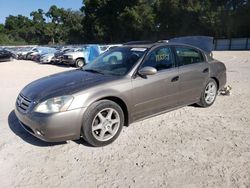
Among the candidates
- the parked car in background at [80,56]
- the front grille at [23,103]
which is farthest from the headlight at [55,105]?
the parked car in background at [80,56]

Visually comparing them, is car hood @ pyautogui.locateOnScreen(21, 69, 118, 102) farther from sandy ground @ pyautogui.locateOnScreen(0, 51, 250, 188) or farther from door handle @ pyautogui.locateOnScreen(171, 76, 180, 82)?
door handle @ pyautogui.locateOnScreen(171, 76, 180, 82)

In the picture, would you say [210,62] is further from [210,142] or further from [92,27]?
[92,27]

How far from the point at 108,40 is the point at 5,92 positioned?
51.0m

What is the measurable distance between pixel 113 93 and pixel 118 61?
952mm

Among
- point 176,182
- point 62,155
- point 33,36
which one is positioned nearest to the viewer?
point 176,182

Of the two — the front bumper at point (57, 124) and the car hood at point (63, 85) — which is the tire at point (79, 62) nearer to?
the car hood at point (63, 85)

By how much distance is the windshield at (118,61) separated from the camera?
440 centimetres

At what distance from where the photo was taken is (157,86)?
4457 millimetres

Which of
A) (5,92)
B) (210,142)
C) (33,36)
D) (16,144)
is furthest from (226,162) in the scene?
(33,36)

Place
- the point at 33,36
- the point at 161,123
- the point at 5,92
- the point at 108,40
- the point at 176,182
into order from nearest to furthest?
the point at 176,182 < the point at 161,123 < the point at 5,92 < the point at 108,40 < the point at 33,36

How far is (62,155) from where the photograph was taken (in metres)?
3.66

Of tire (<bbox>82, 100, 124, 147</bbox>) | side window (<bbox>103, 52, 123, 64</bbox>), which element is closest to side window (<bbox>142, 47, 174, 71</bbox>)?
side window (<bbox>103, 52, 123, 64</bbox>)

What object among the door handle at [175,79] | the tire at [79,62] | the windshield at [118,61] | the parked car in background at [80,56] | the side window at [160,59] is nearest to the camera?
the windshield at [118,61]

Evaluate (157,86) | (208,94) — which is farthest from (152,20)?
(157,86)
